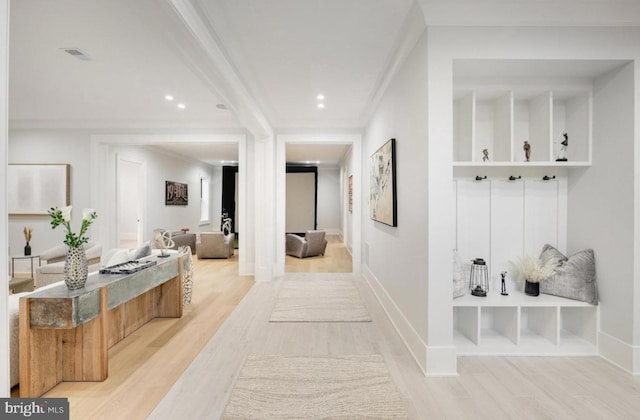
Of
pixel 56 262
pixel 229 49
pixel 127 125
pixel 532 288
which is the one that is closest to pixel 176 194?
pixel 127 125

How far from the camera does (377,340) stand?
2781 mm

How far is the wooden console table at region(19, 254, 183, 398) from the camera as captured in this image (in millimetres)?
1925

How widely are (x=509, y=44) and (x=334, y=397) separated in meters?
2.70

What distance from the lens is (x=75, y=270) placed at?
84.7 inches

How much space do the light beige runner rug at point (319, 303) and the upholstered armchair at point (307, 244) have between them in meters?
2.17

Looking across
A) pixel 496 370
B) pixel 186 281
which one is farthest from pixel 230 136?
pixel 496 370

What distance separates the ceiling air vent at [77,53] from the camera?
2847 millimetres

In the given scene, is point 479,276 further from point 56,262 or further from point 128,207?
point 128,207

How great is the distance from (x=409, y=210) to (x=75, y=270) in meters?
2.55

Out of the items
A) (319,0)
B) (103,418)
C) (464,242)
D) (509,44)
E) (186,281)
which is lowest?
(103,418)

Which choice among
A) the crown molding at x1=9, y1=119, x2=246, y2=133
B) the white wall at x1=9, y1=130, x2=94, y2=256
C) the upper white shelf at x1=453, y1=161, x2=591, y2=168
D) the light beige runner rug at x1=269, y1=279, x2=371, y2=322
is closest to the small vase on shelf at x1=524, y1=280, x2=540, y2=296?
the upper white shelf at x1=453, y1=161, x2=591, y2=168

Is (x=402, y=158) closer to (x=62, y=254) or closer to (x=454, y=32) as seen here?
(x=454, y=32)

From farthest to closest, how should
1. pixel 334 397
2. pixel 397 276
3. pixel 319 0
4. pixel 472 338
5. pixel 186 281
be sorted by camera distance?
pixel 186 281
pixel 397 276
pixel 472 338
pixel 319 0
pixel 334 397

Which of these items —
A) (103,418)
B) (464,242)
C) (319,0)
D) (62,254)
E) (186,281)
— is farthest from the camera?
(62,254)
